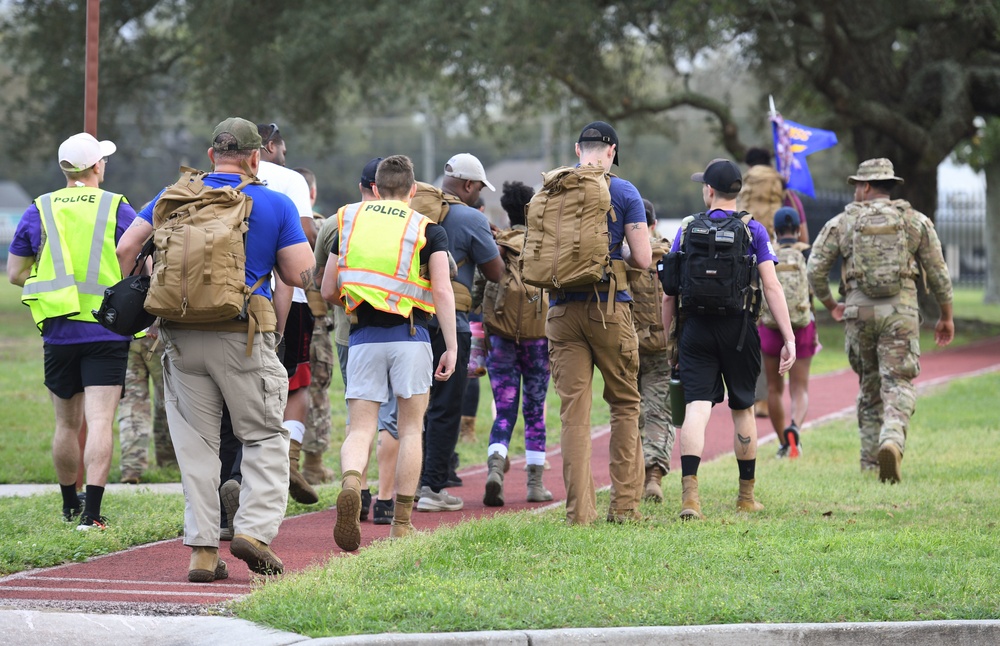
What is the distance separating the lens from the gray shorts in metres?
6.66

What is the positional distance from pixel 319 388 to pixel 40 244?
98.8 inches

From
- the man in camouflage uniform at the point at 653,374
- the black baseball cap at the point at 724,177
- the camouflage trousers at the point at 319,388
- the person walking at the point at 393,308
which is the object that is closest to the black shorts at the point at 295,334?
the camouflage trousers at the point at 319,388

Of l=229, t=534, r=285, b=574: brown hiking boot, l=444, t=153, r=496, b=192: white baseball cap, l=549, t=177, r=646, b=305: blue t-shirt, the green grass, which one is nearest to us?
the green grass

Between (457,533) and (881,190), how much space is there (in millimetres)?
4677

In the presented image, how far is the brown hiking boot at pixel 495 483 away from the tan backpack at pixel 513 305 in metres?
0.79

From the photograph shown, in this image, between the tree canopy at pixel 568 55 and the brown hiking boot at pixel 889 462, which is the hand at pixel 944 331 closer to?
the brown hiking boot at pixel 889 462

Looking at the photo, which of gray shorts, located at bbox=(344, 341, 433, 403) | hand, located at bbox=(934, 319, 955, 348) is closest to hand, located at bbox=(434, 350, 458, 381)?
gray shorts, located at bbox=(344, 341, 433, 403)

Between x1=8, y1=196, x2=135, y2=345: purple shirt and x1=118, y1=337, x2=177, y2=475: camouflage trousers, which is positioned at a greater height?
x1=8, y1=196, x2=135, y2=345: purple shirt

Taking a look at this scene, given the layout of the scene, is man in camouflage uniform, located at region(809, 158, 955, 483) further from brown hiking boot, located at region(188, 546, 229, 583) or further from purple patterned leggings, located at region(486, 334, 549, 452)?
brown hiking boot, located at region(188, 546, 229, 583)

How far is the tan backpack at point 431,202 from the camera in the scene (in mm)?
7660

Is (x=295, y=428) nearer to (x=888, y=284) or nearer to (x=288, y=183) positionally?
(x=288, y=183)

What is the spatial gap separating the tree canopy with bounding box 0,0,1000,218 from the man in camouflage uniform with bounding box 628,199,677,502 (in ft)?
43.6

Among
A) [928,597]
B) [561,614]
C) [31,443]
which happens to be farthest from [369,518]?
[31,443]

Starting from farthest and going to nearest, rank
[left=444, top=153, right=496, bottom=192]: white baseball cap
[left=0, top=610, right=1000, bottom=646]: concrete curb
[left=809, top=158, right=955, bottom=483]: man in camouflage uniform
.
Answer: [left=809, top=158, right=955, bottom=483]: man in camouflage uniform → [left=444, top=153, right=496, bottom=192]: white baseball cap → [left=0, top=610, right=1000, bottom=646]: concrete curb
